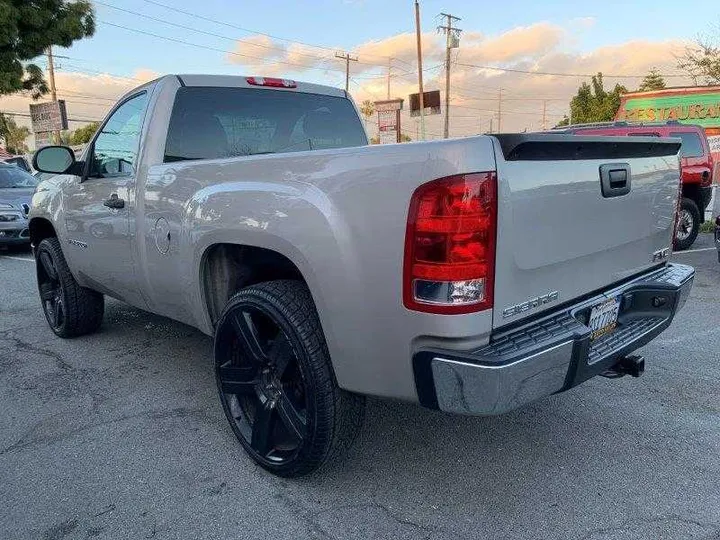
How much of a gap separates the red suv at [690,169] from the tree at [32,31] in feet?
57.8

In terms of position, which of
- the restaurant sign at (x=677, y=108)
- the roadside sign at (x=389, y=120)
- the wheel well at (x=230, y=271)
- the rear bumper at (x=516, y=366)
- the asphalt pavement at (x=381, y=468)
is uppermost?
the restaurant sign at (x=677, y=108)

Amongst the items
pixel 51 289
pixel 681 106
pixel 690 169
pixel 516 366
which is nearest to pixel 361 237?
pixel 516 366

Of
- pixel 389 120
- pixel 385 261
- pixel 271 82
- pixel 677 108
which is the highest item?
pixel 677 108

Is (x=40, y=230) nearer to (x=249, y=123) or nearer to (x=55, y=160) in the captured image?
(x=55, y=160)

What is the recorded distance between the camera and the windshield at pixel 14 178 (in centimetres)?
1088

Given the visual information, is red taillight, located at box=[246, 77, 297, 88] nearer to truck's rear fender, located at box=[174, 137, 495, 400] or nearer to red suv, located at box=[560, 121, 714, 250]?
truck's rear fender, located at box=[174, 137, 495, 400]

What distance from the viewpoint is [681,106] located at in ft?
83.3

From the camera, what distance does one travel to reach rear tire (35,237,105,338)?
14.9 feet

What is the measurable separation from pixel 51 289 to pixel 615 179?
4550mm

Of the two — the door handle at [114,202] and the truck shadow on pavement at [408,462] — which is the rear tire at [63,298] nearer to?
the truck shadow on pavement at [408,462]

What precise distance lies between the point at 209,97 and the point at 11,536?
8.27 ft

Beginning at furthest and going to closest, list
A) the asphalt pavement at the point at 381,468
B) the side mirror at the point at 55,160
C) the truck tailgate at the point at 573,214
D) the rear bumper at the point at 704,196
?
the rear bumper at the point at 704,196 → the side mirror at the point at 55,160 → the asphalt pavement at the point at 381,468 → the truck tailgate at the point at 573,214

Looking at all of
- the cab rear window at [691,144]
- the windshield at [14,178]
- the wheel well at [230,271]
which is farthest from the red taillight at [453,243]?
the windshield at [14,178]

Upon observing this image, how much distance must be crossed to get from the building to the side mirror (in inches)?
1004
